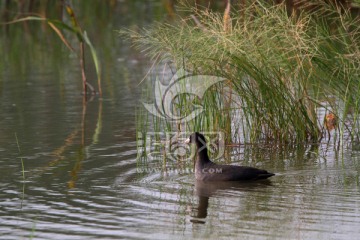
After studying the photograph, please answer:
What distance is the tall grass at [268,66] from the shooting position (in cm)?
1006

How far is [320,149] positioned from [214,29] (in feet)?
6.53

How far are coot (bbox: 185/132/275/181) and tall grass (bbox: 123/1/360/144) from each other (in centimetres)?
79

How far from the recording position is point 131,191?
8.73 meters

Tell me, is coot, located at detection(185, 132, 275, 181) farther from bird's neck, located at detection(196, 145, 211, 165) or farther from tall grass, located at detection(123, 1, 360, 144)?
tall grass, located at detection(123, 1, 360, 144)

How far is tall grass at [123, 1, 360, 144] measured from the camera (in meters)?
10.1

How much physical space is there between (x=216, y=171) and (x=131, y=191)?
3.39 feet

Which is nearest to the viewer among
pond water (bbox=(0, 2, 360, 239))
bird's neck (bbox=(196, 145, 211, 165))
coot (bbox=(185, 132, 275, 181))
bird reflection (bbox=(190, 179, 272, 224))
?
pond water (bbox=(0, 2, 360, 239))

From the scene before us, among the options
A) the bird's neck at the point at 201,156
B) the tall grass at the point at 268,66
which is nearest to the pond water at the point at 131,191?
the bird's neck at the point at 201,156

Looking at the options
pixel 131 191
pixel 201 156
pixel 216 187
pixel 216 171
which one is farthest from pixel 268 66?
pixel 131 191

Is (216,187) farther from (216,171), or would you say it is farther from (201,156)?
(201,156)

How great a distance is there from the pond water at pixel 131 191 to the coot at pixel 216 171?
10cm

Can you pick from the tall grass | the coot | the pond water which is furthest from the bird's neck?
the tall grass

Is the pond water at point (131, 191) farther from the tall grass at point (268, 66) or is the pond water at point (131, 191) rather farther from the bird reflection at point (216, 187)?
the tall grass at point (268, 66)

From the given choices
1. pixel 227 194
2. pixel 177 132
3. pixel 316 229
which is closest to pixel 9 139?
pixel 177 132
